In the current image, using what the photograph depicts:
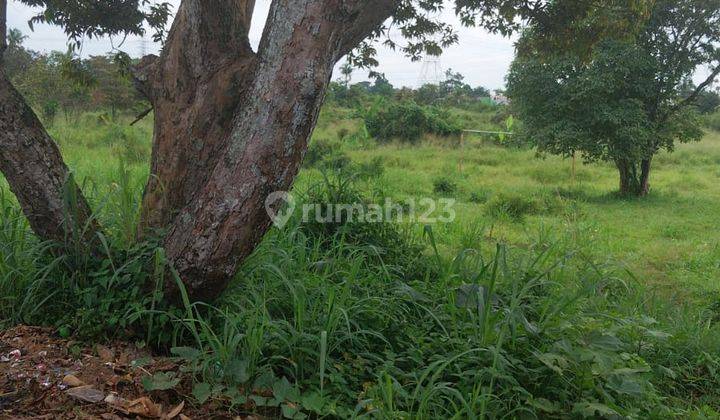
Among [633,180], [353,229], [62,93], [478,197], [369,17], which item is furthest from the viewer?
[62,93]

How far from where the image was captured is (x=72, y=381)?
2191 millimetres

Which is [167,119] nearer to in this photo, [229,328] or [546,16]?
[229,328]

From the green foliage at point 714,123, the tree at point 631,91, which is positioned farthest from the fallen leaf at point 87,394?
the green foliage at point 714,123

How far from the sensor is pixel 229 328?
2512 mm

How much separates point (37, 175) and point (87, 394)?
46.0 inches

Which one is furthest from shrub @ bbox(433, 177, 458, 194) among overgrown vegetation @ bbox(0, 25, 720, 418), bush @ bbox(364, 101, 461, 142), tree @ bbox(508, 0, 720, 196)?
bush @ bbox(364, 101, 461, 142)

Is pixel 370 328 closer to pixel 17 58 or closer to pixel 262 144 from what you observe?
pixel 262 144

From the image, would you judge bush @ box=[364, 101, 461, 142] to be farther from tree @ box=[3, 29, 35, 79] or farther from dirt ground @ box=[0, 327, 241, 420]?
dirt ground @ box=[0, 327, 241, 420]

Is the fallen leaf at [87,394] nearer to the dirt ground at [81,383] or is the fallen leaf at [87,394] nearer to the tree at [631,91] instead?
the dirt ground at [81,383]

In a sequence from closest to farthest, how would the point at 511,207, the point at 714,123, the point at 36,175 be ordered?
the point at 36,175 → the point at 511,207 → the point at 714,123

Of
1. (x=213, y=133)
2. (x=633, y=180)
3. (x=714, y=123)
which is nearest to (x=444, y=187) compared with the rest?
(x=633, y=180)

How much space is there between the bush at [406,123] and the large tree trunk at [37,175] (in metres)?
17.9

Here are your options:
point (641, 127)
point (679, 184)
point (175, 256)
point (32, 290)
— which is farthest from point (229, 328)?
point (679, 184)

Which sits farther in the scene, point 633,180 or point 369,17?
point 633,180
